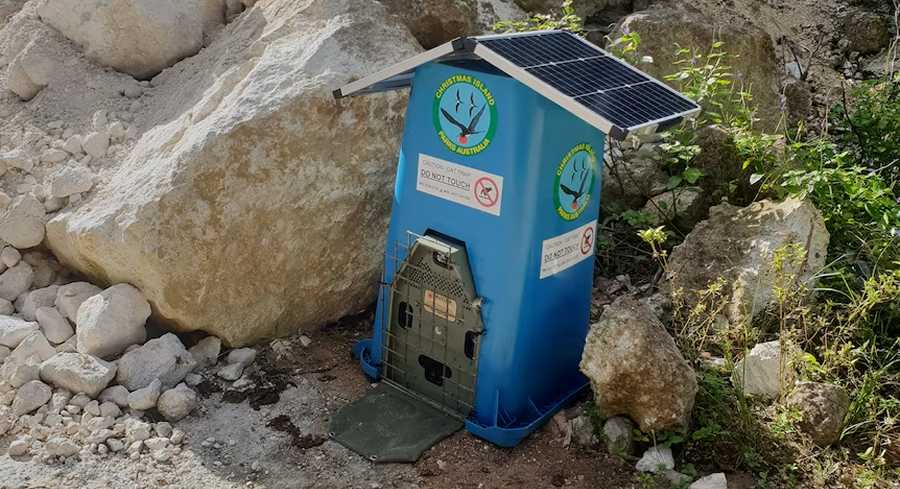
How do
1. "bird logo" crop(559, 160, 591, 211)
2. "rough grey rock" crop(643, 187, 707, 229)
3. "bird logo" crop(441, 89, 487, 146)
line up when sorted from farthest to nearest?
"rough grey rock" crop(643, 187, 707, 229)
"bird logo" crop(559, 160, 591, 211)
"bird logo" crop(441, 89, 487, 146)

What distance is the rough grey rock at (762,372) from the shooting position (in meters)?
3.84

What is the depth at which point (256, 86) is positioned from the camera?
431cm

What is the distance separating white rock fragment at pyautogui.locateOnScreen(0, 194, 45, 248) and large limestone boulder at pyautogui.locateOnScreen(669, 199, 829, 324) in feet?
9.81

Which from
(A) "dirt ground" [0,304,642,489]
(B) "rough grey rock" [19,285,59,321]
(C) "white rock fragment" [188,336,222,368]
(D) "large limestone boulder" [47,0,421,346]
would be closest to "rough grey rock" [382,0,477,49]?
(D) "large limestone boulder" [47,0,421,346]

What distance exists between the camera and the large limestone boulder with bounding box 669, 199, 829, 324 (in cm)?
420

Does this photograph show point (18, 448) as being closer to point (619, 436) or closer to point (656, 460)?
point (619, 436)

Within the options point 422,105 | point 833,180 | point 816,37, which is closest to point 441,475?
point 422,105

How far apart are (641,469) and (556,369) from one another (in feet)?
1.95

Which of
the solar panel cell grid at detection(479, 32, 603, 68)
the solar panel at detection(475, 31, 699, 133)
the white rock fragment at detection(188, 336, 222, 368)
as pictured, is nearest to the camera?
the solar panel at detection(475, 31, 699, 133)

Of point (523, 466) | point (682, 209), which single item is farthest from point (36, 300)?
point (682, 209)

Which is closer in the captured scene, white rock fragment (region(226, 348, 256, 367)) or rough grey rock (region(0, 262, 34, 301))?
white rock fragment (region(226, 348, 256, 367))

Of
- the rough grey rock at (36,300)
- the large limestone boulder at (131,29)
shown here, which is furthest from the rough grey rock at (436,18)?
the rough grey rock at (36,300)

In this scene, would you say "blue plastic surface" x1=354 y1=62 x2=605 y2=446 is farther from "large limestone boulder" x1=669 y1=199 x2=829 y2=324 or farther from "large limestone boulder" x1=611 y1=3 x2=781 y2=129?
"large limestone boulder" x1=611 y1=3 x2=781 y2=129

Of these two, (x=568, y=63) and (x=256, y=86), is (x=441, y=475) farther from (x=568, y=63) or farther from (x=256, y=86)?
(x=256, y=86)
